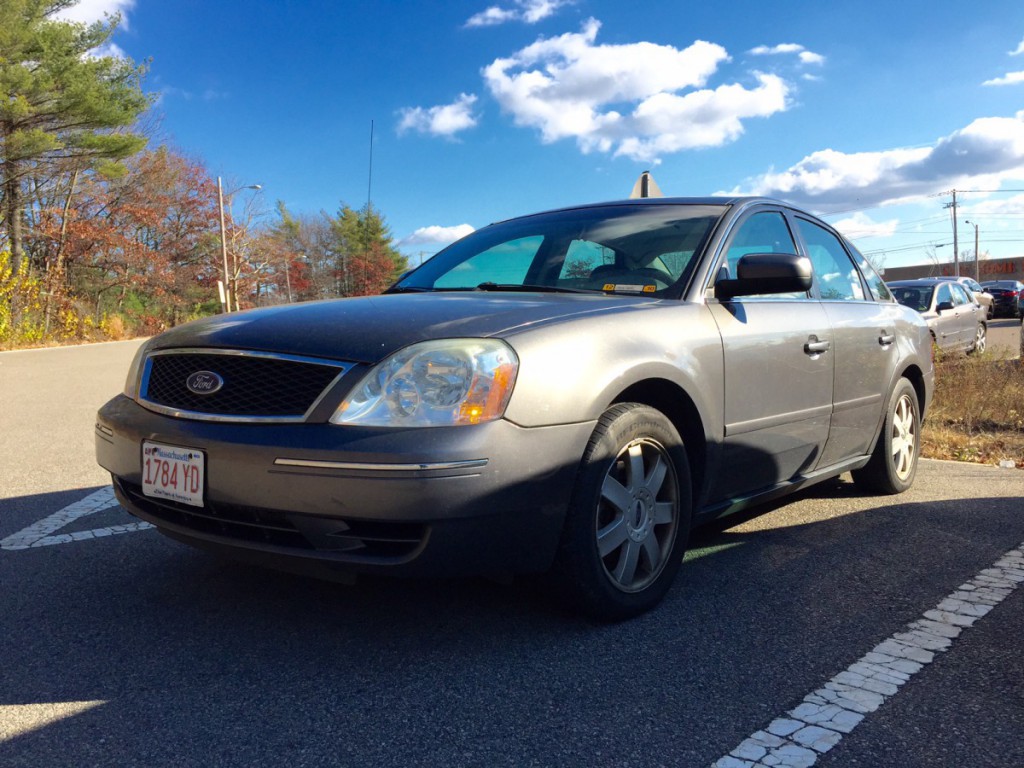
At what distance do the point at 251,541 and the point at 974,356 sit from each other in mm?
8558

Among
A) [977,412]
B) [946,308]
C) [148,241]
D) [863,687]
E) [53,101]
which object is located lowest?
[863,687]

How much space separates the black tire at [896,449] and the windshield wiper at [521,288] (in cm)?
211

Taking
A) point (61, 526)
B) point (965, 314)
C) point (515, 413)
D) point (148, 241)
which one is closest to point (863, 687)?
point (515, 413)

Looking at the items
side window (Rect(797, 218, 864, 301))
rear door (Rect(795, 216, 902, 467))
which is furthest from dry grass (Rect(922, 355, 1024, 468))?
side window (Rect(797, 218, 864, 301))

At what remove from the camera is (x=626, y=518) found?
2.77 meters

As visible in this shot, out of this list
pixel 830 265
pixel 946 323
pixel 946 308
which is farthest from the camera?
pixel 946 323

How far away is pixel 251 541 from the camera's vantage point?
2488mm

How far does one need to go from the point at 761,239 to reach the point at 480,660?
2.32 meters

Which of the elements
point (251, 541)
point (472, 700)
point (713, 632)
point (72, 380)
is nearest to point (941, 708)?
point (713, 632)

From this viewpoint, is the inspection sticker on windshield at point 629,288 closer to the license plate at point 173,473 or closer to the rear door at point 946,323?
the license plate at point 173,473

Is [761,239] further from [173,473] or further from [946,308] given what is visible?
[946,308]

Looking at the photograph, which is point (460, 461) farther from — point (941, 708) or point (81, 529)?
point (81, 529)

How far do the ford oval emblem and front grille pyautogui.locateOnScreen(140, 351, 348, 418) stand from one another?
1cm

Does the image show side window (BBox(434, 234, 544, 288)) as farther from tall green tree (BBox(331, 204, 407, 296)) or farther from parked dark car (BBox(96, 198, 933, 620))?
tall green tree (BBox(331, 204, 407, 296))
